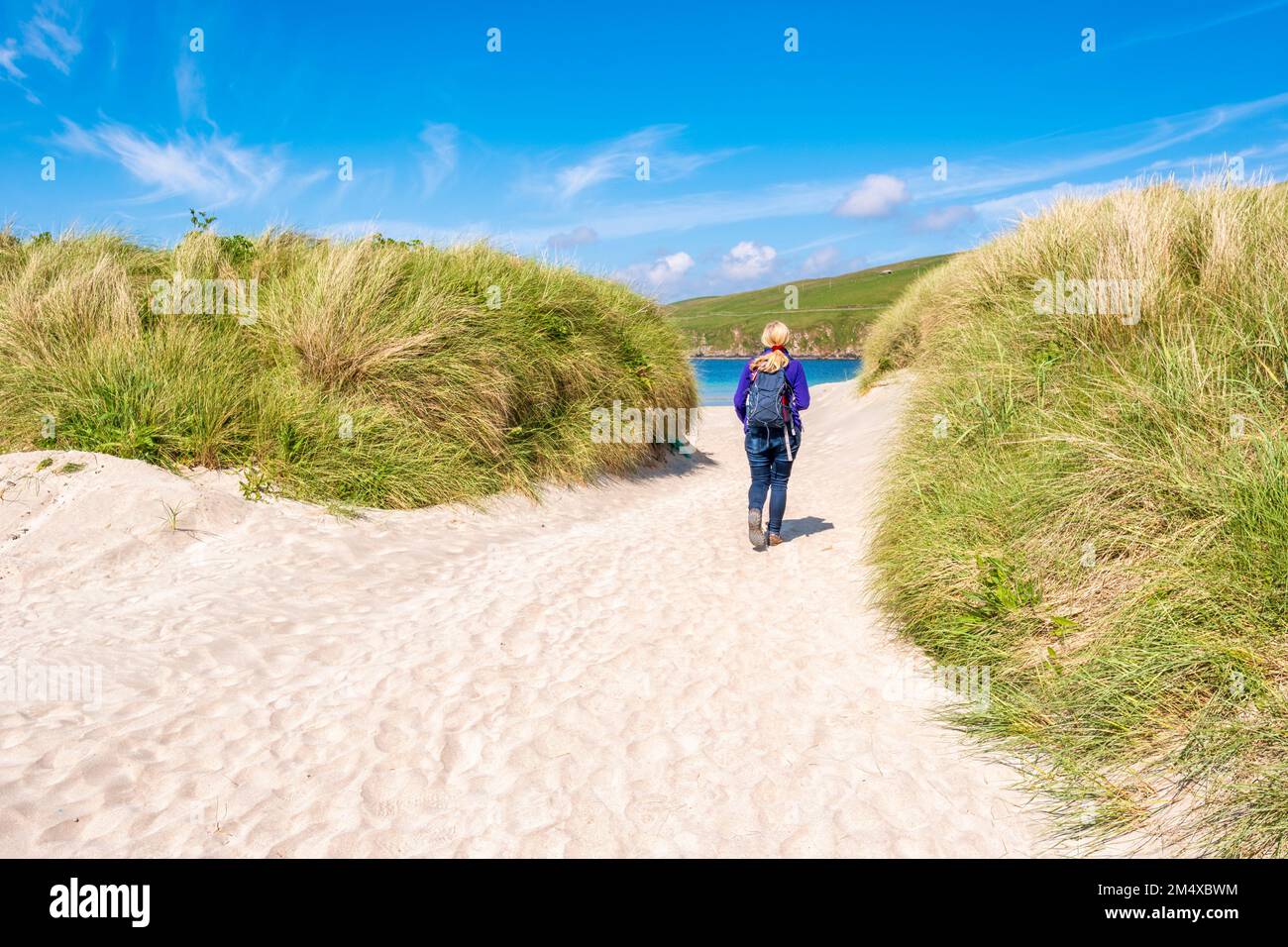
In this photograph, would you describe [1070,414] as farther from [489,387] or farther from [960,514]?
[489,387]

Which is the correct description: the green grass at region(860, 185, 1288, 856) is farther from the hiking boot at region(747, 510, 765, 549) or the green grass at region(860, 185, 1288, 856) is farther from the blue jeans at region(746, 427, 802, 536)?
the hiking boot at region(747, 510, 765, 549)

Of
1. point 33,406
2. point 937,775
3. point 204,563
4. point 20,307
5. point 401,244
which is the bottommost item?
point 937,775

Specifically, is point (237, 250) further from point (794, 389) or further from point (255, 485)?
point (794, 389)

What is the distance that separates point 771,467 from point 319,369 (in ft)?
18.6

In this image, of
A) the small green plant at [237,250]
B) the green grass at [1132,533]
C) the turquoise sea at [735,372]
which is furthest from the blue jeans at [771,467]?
the turquoise sea at [735,372]

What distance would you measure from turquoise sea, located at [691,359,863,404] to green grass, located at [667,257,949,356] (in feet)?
12.3

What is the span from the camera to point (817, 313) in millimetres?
105938

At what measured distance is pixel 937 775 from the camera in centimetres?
357

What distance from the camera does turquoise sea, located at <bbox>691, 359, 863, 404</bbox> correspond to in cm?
3631

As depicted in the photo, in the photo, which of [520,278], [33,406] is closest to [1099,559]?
[520,278]

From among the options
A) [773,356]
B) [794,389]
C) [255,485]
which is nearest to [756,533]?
[794,389]

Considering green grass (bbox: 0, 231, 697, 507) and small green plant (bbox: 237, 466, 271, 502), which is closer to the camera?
small green plant (bbox: 237, 466, 271, 502)

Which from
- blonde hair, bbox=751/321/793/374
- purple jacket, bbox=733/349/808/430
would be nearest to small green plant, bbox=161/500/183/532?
purple jacket, bbox=733/349/808/430

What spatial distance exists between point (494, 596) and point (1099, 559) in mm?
4411
